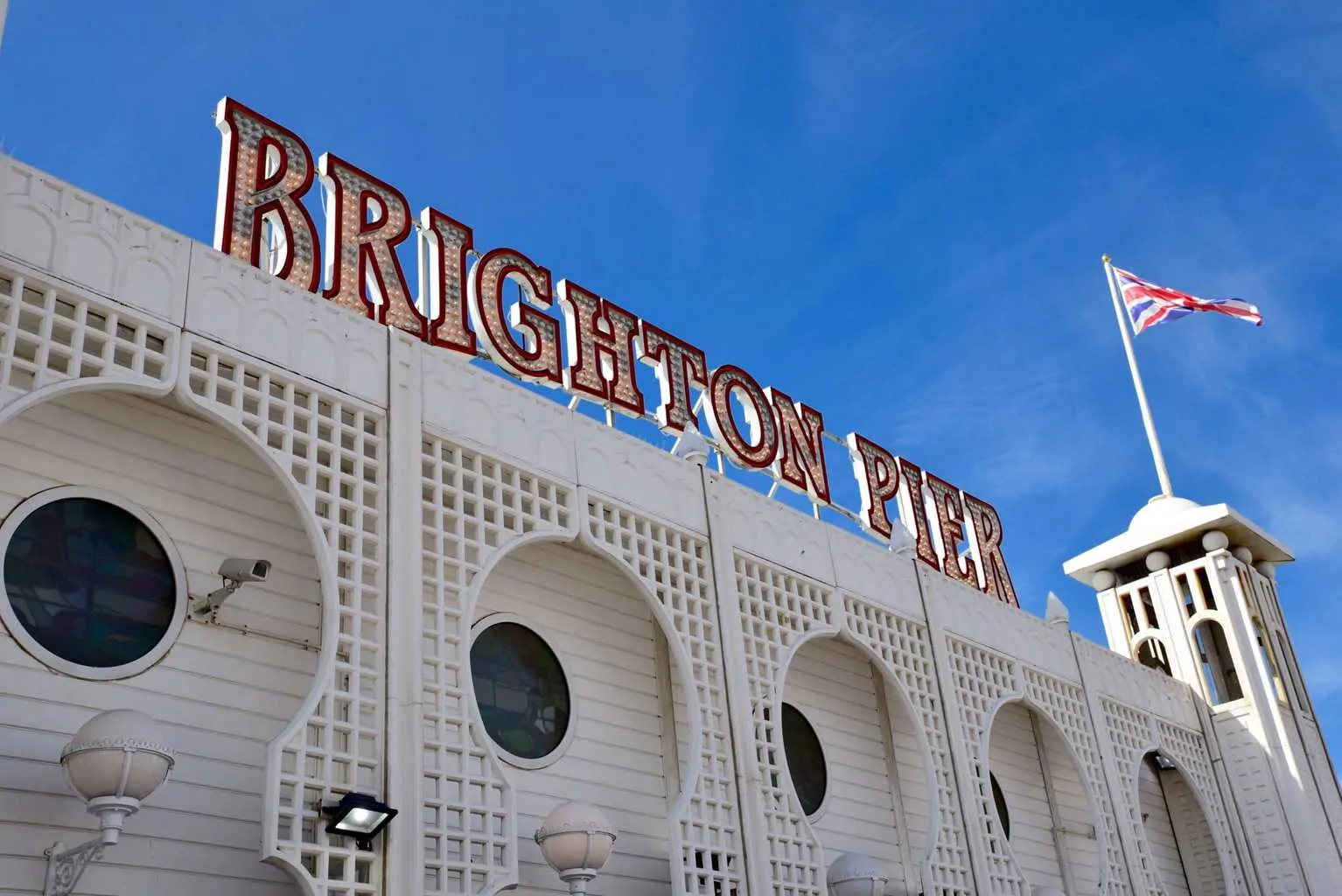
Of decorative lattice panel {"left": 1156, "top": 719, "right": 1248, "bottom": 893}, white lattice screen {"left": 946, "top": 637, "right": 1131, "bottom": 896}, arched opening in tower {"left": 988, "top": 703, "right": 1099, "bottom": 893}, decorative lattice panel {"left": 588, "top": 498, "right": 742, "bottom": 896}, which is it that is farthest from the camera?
decorative lattice panel {"left": 1156, "top": 719, "right": 1248, "bottom": 893}

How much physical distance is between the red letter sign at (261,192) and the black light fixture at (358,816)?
188 inches

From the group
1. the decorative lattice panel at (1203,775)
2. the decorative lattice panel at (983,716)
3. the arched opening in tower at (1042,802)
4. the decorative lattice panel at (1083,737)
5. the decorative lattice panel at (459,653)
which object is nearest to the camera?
the decorative lattice panel at (459,653)

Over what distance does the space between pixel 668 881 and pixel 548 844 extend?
8.42 ft

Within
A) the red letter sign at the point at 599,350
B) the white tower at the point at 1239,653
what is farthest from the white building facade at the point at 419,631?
the white tower at the point at 1239,653

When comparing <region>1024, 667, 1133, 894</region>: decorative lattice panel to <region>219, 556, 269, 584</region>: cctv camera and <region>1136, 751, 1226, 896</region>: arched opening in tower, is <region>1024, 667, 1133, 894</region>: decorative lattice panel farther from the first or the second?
<region>219, 556, 269, 584</region>: cctv camera

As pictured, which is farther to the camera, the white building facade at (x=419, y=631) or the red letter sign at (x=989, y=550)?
the red letter sign at (x=989, y=550)

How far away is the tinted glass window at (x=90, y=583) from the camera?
370 inches

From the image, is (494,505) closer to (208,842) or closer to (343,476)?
(343,476)

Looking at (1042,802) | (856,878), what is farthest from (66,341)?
(1042,802)

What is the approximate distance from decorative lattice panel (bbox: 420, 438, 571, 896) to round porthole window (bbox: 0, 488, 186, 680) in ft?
6.42

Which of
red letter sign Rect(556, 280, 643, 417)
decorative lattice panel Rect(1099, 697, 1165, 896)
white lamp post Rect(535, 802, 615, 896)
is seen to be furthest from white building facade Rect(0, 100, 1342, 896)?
red letter sign Rect(556, 280, 643, 417)

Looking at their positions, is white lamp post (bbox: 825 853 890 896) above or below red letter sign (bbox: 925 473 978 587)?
below

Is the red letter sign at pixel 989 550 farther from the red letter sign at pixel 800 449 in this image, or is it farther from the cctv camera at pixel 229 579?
the cctv camera at pixel 229 579

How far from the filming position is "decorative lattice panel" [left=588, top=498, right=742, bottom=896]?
39.8 feet
